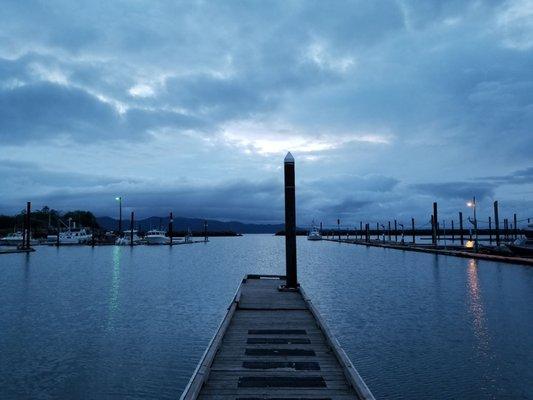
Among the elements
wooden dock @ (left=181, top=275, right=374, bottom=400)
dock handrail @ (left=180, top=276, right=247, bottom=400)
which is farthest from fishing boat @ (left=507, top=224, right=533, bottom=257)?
dock handrail @ (left=180, top=276, right=247, bottom=400)

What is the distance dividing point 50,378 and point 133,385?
2.85 m

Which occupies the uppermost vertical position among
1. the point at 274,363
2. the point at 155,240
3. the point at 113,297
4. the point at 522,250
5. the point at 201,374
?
the point at 155,240

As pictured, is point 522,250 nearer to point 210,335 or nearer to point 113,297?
point 113,297

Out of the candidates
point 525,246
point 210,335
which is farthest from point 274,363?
point 525,246

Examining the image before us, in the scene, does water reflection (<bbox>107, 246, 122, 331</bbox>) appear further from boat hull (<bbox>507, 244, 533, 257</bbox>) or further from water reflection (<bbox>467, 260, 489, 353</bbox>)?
boat hull (<bbox>507, 244, 533, 257</bbox>)

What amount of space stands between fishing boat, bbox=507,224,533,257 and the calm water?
2393 centimetres

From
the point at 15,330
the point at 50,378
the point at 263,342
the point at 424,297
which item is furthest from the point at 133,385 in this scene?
the point at 424,297

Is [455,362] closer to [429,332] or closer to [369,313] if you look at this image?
[429,332]

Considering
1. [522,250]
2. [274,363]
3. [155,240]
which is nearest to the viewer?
[274,363]

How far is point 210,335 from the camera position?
19531mm

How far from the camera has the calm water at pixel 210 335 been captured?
1338 centimetres

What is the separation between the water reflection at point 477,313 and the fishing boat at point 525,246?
20.9 meters

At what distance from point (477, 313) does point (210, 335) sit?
49.1ft

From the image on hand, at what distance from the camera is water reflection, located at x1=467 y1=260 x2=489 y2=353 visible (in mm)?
17969
